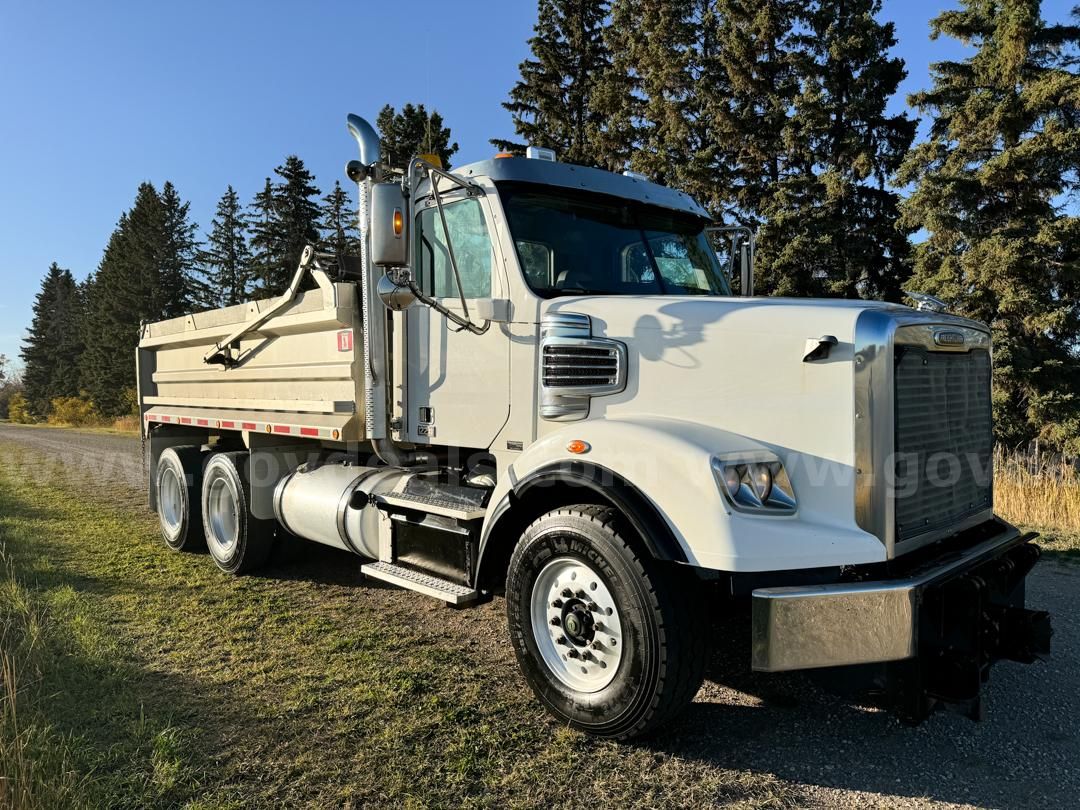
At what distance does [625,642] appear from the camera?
3.10 metres

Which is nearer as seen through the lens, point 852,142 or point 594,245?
point 594,245

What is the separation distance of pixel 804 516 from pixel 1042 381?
13361mm

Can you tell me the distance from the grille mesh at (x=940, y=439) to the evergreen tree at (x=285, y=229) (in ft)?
108

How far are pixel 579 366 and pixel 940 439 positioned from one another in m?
1.70

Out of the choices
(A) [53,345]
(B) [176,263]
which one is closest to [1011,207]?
(B) [176,263]

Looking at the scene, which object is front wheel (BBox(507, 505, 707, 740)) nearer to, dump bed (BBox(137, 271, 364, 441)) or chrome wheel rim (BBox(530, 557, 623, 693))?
chrome wheel rim (BBox(530, 557, 623, 693))

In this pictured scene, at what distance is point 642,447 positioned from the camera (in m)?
3.13

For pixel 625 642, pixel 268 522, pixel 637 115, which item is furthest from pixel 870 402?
pixel 637 115

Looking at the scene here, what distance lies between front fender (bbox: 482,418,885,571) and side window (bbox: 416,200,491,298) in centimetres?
137

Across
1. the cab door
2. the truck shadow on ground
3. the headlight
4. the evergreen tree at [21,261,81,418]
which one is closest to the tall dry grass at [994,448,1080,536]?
the truck shadow on ground

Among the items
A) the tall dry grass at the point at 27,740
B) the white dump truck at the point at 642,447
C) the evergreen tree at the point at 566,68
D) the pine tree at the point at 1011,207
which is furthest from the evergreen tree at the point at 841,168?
the tall dry grass at the point at 27,740

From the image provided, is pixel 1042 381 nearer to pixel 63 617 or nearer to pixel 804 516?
pixel 804 516

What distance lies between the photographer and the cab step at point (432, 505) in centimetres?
402

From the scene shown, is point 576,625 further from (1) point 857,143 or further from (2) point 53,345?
(2) point 53,345
